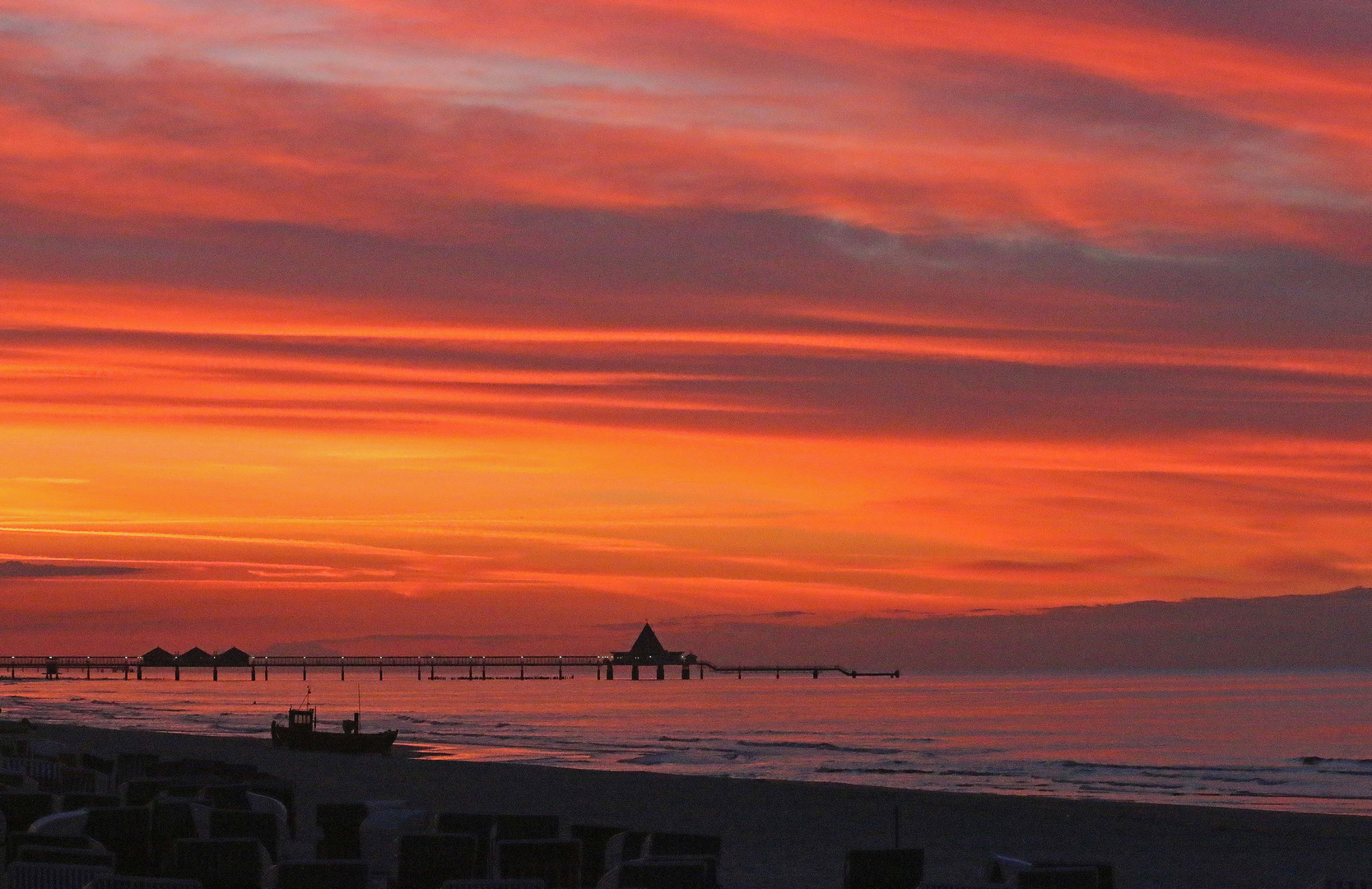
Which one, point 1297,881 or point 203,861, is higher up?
point 203,861

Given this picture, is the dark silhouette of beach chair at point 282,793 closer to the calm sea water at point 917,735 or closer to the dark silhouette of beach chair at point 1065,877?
the dark silhouette of beach chair at point 1065,877

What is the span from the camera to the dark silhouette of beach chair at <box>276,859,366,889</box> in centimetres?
765

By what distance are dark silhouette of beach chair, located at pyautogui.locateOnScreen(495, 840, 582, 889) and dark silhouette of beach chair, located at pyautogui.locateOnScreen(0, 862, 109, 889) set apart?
2.24 metres

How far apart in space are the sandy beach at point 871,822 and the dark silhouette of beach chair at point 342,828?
4.02 metres

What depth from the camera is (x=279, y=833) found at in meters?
10.5

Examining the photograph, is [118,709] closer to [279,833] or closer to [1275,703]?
[1275,703]

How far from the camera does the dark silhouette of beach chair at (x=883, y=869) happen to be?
923 cm

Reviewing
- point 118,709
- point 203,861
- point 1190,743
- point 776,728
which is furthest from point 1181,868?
point 118,709

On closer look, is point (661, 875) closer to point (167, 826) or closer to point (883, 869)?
point (883, 869)

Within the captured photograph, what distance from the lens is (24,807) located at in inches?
448

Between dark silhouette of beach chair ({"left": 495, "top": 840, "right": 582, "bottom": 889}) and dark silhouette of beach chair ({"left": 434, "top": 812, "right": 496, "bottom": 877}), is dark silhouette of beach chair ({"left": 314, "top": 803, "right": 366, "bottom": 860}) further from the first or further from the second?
dark silhouette of beach chair ({"left": 495, "top": 840, "right": 582, "bottom": 889})

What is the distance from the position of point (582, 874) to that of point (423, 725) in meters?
62.5

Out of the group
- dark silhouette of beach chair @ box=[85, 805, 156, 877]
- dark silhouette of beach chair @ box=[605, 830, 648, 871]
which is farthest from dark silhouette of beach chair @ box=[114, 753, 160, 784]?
dark silhouette of beach chair @ box=[605, 830, 648, 871]

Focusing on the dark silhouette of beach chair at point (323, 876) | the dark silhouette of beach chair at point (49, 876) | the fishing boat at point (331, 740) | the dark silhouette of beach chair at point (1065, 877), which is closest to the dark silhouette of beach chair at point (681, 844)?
the dark silhouette of beach chair at point (1065, 877)
